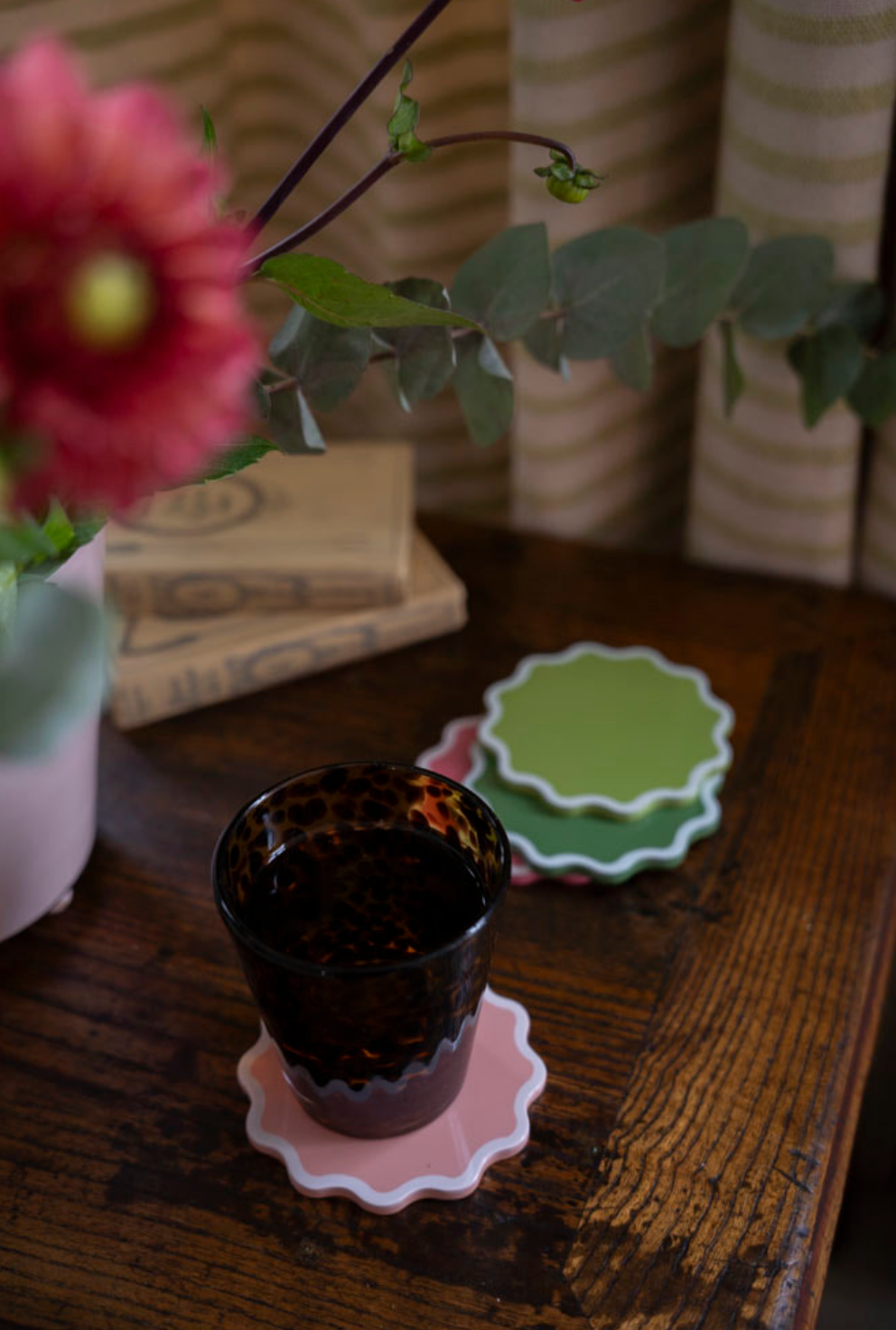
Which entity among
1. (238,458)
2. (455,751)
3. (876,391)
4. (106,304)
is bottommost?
(455,751)

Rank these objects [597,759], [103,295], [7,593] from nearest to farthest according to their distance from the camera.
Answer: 1. [103,295]
2. [7,593]
3. [597,759]

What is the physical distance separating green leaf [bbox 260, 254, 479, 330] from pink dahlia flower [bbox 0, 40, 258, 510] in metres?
0.13

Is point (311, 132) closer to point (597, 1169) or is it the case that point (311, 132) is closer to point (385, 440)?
point (385, 440)

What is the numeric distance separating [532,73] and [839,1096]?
46 centimetres

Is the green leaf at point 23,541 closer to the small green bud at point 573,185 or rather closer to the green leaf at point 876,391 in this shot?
the small green bud at point 573,185

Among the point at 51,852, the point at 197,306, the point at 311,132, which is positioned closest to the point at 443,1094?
the point at 51,852

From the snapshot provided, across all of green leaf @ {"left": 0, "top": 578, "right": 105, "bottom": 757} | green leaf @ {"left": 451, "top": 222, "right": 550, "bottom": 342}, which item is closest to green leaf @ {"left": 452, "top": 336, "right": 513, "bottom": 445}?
green leaf @ {"left": 451, "top": 222, "right": 550, "bottom": 342}

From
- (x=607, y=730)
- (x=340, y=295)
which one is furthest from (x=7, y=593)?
(x=607, y=730)

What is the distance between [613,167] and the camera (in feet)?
2.07

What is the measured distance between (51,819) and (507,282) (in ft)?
0.86

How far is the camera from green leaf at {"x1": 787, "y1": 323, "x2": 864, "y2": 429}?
1.97 feet

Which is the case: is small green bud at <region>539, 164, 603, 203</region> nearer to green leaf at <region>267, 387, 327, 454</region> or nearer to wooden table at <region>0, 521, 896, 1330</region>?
green leaf at <region>267, 387, 327, 454</region>

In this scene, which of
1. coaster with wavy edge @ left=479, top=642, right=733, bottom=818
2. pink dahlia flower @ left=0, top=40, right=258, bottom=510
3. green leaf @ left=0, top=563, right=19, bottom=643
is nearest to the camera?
pink dahlia flower @ left=0, top=40, right=258, bottom=510

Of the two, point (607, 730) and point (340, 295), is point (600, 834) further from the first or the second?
point (340, 295)
